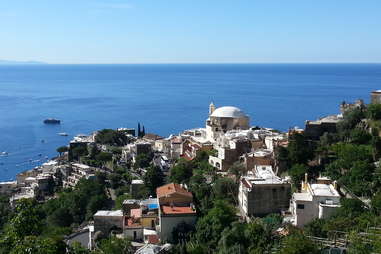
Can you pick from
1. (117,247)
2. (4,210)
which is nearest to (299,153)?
(117,247)

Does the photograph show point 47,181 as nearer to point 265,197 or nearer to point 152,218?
point 152,218

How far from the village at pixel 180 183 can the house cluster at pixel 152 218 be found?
1.8 inches

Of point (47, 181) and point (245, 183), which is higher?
point (245, 183)

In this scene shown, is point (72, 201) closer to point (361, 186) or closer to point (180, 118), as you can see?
point (361, 186)

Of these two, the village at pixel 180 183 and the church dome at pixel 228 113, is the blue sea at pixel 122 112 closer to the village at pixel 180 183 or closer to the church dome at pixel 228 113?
the village at pixel 180 183

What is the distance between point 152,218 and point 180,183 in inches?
240

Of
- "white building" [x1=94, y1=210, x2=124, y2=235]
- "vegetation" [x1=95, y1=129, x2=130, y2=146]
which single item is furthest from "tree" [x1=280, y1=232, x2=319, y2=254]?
"vegetation" [x1=95, y1=129, x2=130, y2=146]

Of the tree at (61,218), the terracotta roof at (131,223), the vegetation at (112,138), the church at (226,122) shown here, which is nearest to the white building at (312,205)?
the terracotta roof at (131,223)

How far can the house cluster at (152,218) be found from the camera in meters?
21.5

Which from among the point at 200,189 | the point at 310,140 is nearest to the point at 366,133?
the point at 310,140

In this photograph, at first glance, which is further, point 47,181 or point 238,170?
point 47,181

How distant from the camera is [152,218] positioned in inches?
881

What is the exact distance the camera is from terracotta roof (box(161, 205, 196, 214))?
2183cm

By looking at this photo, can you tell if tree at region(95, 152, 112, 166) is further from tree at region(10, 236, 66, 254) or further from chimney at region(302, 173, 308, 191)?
tree at region(10, 236, 66, 254)
